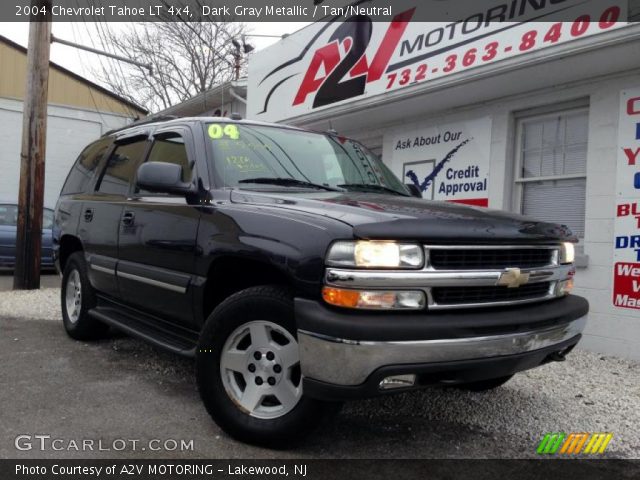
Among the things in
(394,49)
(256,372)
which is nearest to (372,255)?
(256,372)

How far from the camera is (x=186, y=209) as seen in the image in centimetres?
375

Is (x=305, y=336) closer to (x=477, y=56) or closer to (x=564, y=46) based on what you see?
(x=564, y=46)

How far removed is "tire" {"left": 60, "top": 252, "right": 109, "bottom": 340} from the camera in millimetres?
5223

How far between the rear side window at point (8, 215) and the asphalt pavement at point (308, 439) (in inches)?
336

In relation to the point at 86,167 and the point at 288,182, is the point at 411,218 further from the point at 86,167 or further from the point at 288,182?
the point at 86,167

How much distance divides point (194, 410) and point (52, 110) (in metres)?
18.8

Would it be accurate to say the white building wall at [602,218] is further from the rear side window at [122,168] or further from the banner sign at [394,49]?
the rear side window at [122,168]

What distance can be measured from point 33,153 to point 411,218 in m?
8.32

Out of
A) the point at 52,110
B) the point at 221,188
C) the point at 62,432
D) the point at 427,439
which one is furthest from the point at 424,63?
the point at 52,110

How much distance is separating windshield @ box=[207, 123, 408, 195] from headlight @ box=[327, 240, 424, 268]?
1.21 m

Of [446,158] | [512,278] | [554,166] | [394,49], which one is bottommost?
[512,278]

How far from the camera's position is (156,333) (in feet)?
13.3

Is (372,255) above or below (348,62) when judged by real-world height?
below

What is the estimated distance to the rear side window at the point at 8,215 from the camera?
495 inches
